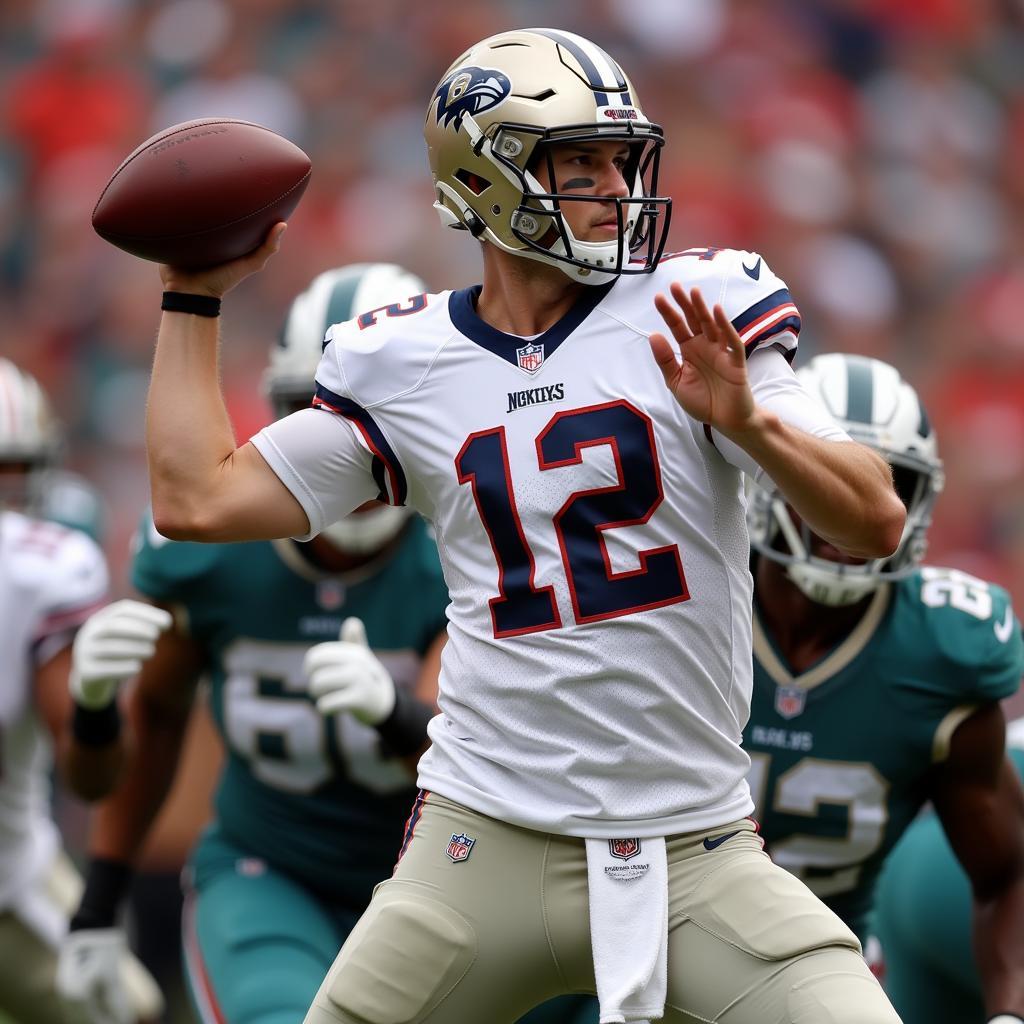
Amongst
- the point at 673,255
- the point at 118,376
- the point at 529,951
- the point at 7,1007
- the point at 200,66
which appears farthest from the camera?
the point at 200,66

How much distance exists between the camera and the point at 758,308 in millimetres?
2330

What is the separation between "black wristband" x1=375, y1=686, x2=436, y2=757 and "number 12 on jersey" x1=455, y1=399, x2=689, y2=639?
1.04 meters

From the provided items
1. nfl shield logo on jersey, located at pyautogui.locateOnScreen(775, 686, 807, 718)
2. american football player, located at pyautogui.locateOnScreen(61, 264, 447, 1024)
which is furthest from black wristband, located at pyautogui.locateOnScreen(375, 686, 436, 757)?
nfl shield logo on jersey, located at pyautogui.locateOnScreen(775, 686, 807, 718)

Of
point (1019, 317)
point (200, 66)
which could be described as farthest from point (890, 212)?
point (200, 66)

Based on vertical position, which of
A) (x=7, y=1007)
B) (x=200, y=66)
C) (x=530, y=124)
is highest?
(x=530, y=124)

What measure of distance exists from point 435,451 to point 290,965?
1504 mm

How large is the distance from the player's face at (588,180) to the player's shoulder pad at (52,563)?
213 centimetres

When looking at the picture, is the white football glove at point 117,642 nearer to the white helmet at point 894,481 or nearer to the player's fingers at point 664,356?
the white helmet at point 894,481

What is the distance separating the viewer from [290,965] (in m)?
3.55

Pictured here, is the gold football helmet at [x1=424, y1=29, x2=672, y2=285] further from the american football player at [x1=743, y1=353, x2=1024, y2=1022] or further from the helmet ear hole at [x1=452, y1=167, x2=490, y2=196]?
the american football player at [x1=743, y1=353, x2=1024, y2=1022]

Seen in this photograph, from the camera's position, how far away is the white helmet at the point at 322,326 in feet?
12.9

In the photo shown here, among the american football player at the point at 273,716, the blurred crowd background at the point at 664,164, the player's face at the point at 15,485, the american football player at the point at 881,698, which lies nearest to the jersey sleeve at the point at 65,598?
the american football player at the point at 273,716

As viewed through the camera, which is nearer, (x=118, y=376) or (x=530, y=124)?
(x=530, y=124)

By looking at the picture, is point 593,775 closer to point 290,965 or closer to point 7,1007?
point 290,965
